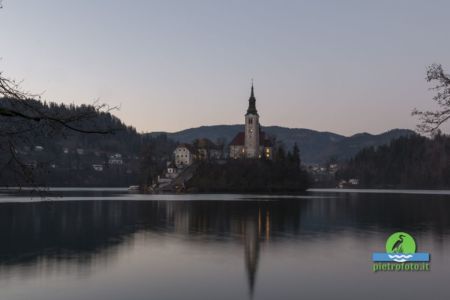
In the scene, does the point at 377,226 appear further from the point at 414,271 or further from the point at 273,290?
the point at 273,290

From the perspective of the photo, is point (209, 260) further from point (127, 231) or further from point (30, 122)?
point (30, 122)

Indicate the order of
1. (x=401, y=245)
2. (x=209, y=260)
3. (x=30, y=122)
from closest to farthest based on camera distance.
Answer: (x=30, y=122), (x=209, y=260), (x=401, y=245)

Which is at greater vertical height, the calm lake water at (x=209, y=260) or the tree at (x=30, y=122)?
the tree at (x=30, y=122)

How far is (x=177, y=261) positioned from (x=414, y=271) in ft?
44.1

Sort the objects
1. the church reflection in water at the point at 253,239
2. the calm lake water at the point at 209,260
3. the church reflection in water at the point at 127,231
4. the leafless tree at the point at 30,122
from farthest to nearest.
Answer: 1. the church reflection in water at the point at 127,231
2. the church reflection in water at the point at 253,239
3. the calm lake water at the point at 209,260
4. the leafless tree at the point at 30,122

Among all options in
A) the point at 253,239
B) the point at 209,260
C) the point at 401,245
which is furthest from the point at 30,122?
the point at 253,239

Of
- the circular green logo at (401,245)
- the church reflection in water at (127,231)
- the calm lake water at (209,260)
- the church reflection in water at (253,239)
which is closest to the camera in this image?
the calm lake water at (209,260)

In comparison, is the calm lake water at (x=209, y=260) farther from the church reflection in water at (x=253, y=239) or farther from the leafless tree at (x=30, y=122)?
the leafless tree at (x=30, y=122)

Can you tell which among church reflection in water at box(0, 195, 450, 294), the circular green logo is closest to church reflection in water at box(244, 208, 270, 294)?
church reflection in water at box(0, 195, 450, 294)

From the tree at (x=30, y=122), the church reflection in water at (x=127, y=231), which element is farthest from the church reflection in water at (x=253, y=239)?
the tree at (x=30, y=122)

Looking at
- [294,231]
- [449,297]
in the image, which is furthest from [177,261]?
[294,231]

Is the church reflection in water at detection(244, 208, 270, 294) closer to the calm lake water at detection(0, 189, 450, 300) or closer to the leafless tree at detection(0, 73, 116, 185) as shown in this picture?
the calm lake water at detection(0, 189, 450, 300)

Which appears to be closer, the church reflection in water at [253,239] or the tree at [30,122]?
the tree at [30,122]

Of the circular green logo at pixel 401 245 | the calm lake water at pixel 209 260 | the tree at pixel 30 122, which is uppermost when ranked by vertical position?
the tree at pixel 30 122
